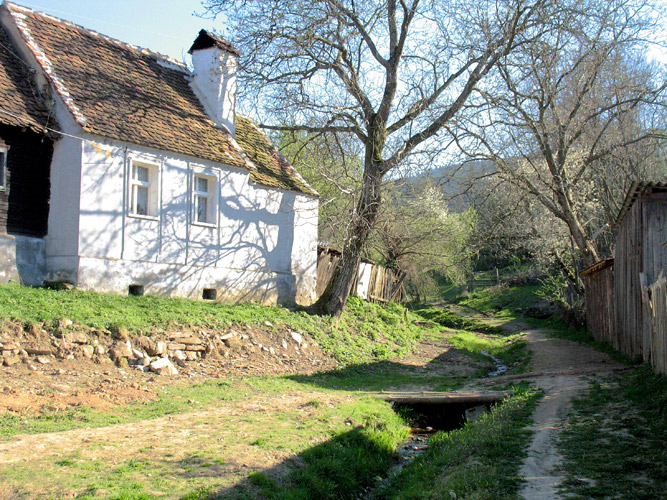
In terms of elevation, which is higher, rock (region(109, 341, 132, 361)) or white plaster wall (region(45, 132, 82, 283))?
white plaster wall (region(45, 132, 82, 283))

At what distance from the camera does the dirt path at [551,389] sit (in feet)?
21.8

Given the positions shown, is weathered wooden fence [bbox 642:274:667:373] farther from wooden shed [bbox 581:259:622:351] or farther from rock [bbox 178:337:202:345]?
rock [bbox 178:337:202:345]

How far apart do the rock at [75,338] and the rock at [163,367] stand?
4.44 ft

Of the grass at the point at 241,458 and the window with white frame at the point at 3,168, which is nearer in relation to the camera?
the grass at the point at 241,458

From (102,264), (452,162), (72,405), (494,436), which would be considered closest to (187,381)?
(72,405)

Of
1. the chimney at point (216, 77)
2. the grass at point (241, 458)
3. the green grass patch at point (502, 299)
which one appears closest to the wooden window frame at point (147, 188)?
the chimney at point (216, 77)

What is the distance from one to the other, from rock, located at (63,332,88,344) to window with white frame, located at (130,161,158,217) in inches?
204

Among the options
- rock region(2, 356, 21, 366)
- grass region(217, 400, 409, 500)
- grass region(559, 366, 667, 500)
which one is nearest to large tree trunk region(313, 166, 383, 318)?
grass region(217, 400, 409, 500)

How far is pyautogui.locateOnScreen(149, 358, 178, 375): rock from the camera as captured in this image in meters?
11.9

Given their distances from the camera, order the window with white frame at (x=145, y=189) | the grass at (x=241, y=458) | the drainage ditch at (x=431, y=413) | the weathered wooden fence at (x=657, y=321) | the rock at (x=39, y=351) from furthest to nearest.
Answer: the window with white frame at (x=145, y=189), the drainage ditch at (x=431, y=413), the weathered wooden fence at (x=657, y=321), the rock at (x=39, y=351), the grass at (x=241, y=458)

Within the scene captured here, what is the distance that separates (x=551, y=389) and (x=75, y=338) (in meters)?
9.25

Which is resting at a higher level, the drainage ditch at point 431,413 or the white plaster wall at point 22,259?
the white plaster wall at point 22,259

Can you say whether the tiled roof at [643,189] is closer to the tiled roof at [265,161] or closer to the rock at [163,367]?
the tiled roof at [265,161]

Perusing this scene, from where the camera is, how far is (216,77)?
19469 mm
